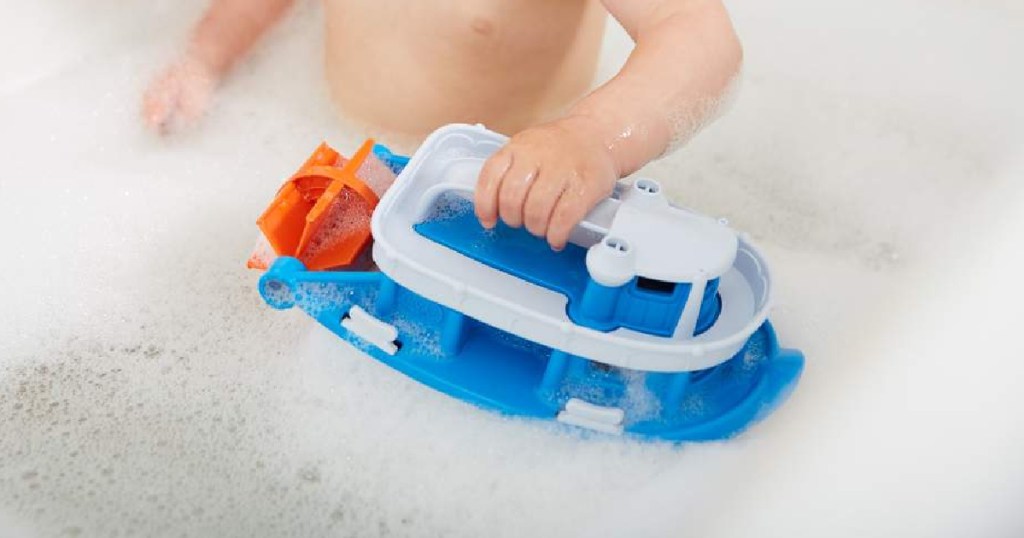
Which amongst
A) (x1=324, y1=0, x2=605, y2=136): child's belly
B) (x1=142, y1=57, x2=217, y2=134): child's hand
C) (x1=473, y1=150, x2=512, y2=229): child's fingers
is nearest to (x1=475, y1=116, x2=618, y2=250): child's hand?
(x1=473, y1=150, x2=512, y2=229): child's fingers

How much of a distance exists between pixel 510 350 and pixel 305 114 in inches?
17.6

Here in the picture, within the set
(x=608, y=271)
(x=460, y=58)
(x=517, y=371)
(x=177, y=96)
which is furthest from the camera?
(x=177, y=96)

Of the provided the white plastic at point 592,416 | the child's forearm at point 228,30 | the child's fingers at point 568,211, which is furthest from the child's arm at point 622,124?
the child's forearm at point 228,30

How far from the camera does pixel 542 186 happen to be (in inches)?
25.7

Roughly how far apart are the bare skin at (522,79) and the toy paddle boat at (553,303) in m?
0.04

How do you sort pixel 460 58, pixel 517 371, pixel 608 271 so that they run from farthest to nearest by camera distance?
1. pixel 460 58
2. pixel 517 371
3. pixel 608 271

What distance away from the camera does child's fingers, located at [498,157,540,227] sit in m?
0.65

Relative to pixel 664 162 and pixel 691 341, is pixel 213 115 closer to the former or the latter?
pixel 664 162

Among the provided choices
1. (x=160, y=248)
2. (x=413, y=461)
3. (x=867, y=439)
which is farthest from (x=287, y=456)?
(x=867, y=439)

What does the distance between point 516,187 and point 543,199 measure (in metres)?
0.02

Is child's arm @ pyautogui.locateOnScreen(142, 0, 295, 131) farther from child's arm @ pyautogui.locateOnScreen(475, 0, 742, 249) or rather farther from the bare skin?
child's arm @ pyautogui.locateOnScreen(475, 0, 742, 249)

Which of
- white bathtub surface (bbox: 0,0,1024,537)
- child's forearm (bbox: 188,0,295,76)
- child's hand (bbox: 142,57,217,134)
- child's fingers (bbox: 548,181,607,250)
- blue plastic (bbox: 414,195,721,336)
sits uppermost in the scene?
child's fingers (bbox: 548,181,607,250)

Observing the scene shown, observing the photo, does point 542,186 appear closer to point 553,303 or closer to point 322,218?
point 553,303

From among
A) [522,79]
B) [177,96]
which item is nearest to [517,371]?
[522,79]
